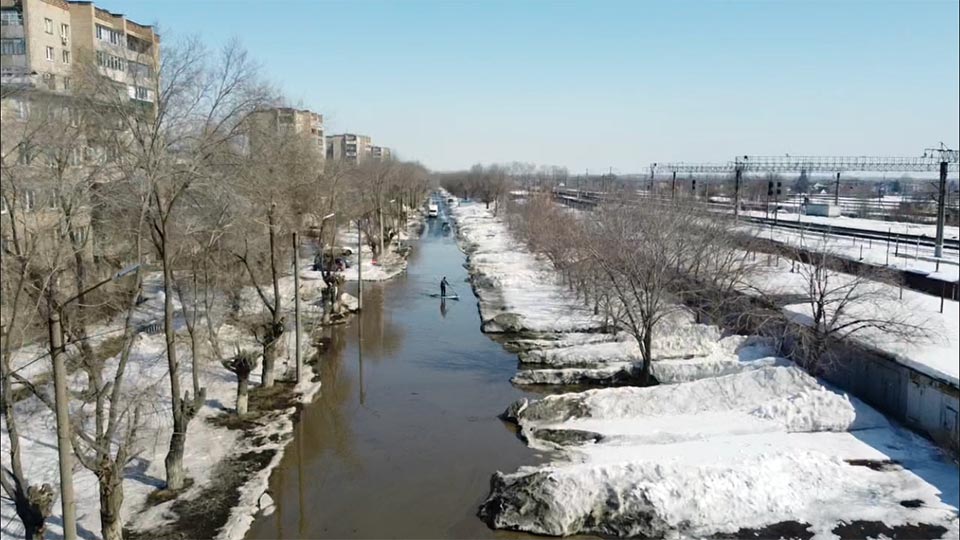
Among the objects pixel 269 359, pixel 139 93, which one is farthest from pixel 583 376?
pixel 139 93

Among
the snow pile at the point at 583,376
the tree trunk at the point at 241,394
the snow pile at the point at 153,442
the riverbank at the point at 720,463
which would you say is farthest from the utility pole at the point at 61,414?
the snow pile at the point at 583,376

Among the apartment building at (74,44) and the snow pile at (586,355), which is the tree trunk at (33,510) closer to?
the apartment building at (74,44)

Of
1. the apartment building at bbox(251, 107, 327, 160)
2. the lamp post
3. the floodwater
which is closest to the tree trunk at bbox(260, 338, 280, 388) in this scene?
the floodwater

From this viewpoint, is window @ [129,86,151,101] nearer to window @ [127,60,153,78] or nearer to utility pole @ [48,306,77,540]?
window @ [127,60,153,78]

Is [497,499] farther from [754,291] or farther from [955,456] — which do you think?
[754,291]

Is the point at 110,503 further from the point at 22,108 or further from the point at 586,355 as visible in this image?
the point at 586,355

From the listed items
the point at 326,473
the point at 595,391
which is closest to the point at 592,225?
the point at 595,391
